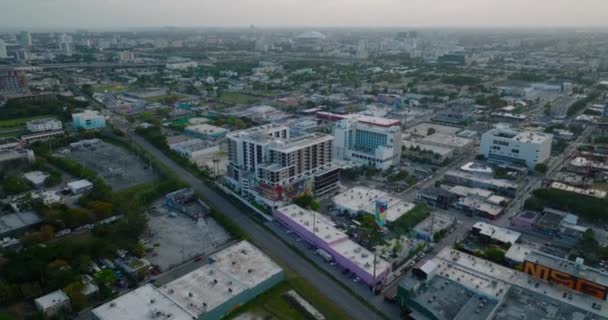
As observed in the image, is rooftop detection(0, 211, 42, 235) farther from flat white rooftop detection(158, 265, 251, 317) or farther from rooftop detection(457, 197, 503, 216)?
rooftop detection(457, 197, 503, 216)

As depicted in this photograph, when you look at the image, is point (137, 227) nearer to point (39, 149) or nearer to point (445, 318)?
point (445, 318)

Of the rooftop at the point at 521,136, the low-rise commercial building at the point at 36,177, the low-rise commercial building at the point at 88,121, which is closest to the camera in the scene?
the low-rise commercial building at the point at 36,177

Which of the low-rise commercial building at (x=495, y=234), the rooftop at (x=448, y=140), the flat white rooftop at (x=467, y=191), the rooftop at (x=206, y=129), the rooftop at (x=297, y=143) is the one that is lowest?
the low-rise commercial building at (x=495, y=234)

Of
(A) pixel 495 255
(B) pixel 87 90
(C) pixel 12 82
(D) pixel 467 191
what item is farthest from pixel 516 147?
(C) pixel 12 82

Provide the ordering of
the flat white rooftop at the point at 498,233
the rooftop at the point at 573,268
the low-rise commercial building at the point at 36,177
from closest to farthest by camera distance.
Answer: the rooftop at the point at 573,268, the flat white rooftop at the point at 498,233, the low-rise commercial building at the point at 36,177

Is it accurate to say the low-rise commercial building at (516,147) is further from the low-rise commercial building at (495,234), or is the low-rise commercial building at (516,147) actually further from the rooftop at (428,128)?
the low-rise commercial building at (495,234)

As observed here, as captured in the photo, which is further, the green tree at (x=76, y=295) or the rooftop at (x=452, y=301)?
the green tree at (x=76, y=295)

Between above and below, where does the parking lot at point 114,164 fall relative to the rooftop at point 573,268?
below

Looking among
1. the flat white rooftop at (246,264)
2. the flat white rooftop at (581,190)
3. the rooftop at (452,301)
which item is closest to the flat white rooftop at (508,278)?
the rooftop at (452,301)
